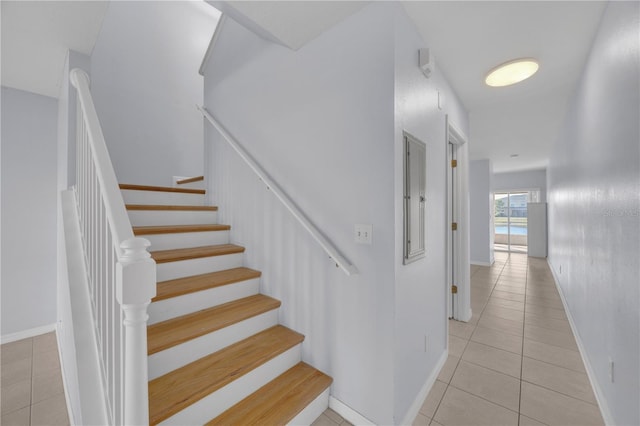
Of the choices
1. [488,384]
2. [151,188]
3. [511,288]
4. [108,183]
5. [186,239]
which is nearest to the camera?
[108,183]

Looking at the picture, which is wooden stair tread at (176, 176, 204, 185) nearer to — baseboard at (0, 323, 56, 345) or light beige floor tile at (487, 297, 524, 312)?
baseboard at (0, 323, 56, 345)

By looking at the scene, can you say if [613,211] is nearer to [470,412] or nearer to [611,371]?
[611,371]

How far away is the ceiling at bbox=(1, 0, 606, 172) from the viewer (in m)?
1.59

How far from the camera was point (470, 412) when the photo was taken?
1751mm

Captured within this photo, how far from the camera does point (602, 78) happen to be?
1747 millimetres

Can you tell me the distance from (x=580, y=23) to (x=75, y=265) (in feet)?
11.6

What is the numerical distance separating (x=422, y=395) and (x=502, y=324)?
1.89m

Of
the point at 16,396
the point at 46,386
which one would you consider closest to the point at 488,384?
the point at 46,386

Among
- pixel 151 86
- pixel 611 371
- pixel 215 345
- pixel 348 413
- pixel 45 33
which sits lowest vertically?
pixel 348 413

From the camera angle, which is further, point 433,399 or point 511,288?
point 511,288

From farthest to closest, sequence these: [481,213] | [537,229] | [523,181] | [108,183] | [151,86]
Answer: [523,181], [537,229], [481,213], [151,86], [108,183]

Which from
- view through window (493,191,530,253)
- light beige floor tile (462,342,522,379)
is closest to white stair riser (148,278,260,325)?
light beige floor tile (462,342,522,379)

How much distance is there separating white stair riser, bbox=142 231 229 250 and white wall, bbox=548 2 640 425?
273 centimetres

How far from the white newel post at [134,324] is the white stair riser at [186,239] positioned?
4.53ft
